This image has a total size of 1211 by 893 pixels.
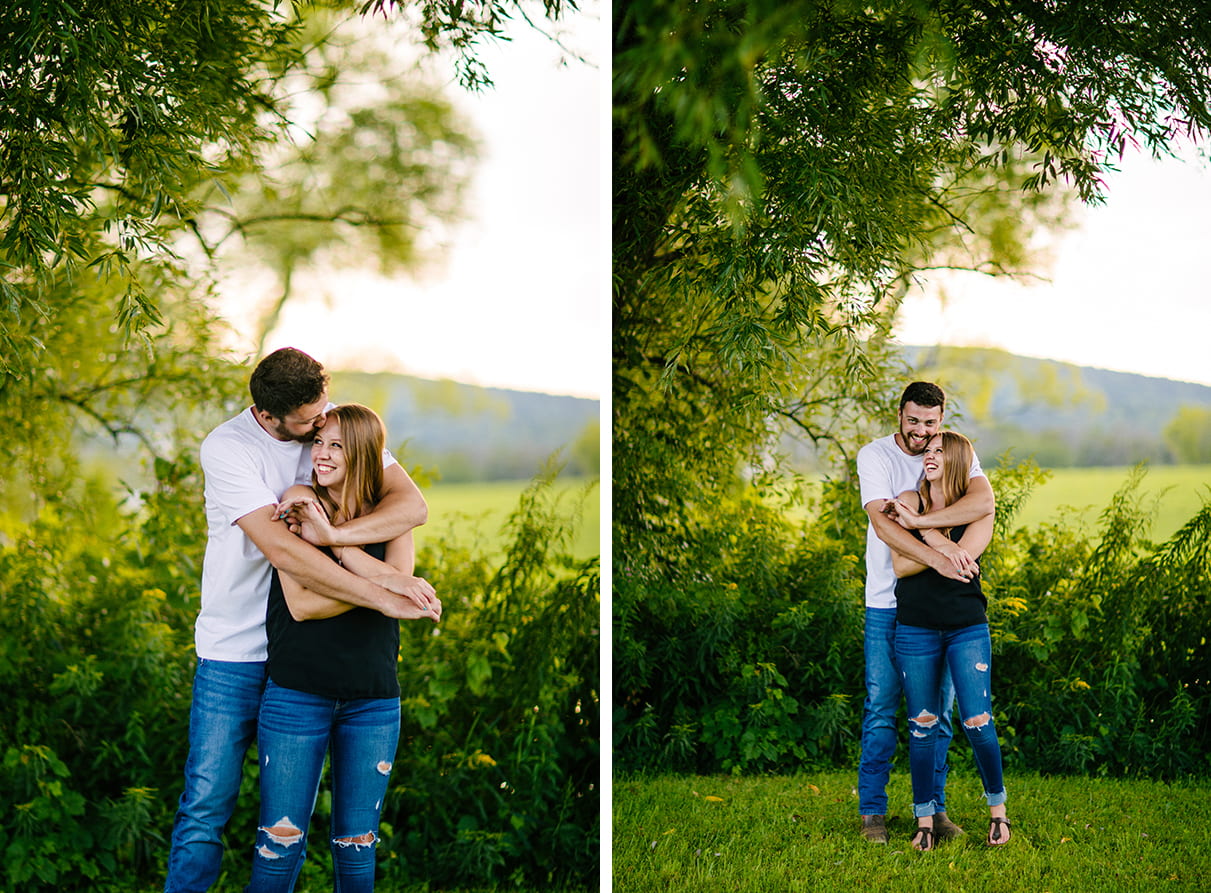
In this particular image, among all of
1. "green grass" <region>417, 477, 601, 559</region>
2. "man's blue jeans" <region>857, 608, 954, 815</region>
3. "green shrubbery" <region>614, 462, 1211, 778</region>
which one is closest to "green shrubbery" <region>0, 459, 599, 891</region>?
"green grass" <region>417, 477, 601, 559</region>

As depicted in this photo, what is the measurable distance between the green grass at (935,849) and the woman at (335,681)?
Result: 4.83ft

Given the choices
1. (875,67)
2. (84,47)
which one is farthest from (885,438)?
(84,47)

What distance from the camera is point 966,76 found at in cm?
338

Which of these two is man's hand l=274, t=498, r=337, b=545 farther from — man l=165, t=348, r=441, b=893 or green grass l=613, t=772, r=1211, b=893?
green grass l=613, t=772, r=1211, b=893

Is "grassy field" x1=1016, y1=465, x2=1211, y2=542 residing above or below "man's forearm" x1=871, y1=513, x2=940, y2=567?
above

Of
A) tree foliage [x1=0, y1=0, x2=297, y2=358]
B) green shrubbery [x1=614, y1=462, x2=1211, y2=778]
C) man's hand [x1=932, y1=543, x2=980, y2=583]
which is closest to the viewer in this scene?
tree foliage [x1=0, y1=0, x2=297, y2=358]

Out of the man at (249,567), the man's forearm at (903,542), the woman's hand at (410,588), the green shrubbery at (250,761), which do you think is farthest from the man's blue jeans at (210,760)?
the man's forearm at (903,542)

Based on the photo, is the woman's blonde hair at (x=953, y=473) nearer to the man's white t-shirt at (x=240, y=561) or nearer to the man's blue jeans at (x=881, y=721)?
the man's blue jeans at (x=881, y=721)

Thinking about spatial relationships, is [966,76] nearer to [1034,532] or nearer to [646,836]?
[1034,532]

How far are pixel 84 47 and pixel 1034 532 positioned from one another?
3.49 m

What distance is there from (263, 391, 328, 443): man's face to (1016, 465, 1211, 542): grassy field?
98.3 inches

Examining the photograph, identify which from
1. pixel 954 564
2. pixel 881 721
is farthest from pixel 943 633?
pixel 881 721

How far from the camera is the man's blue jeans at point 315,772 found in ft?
8.48

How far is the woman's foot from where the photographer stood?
332 cm
